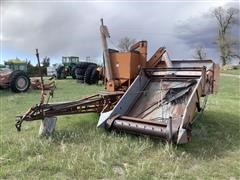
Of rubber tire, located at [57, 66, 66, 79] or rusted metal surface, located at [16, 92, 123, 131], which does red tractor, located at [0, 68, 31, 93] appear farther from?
rubber tire, located at [57, 66, 66, 79]

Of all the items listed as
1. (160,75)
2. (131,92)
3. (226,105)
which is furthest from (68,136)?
(226,105)

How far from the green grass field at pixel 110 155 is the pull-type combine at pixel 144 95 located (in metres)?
0.26

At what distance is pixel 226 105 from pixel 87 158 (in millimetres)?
6079

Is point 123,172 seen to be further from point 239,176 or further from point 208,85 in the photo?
point 208,85

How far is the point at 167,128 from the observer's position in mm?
4602

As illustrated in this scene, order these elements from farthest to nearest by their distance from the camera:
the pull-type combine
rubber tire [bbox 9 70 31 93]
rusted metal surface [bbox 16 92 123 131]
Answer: rubber tire [bbox 9 70 31 93]
rusted metal surface [bbox 16 92 123 131]
the pull-type combine

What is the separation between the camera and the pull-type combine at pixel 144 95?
5.04 m

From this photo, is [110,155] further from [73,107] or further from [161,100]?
[161,100]

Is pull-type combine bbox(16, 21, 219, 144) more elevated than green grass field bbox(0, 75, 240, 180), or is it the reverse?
pull-type combine bbox(16, 21, 219, 144)

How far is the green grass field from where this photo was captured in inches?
152

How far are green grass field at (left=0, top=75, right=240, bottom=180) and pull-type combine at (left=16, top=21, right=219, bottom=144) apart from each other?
26 centimetres

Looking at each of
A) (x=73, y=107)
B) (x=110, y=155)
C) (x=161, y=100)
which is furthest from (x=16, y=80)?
(x=110, y=155)

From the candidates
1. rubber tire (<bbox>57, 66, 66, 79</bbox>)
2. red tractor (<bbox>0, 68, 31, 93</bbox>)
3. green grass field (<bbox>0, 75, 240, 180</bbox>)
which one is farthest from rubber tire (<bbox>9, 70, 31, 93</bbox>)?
rubber tire (<bbox>57, 66, 66, 79</bbox>)

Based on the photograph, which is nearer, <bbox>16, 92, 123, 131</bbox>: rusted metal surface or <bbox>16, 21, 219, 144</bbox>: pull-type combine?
<bbox>16, 21, 219, 144</bbox>: pull-type combine
